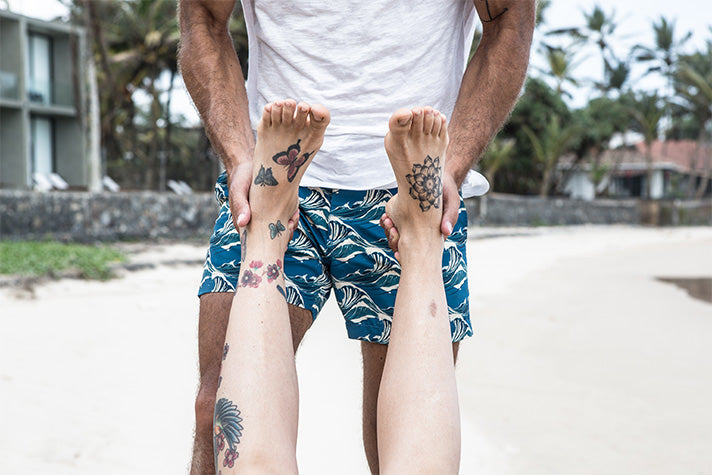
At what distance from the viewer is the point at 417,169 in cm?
146

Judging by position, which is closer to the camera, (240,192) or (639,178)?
(240,192)

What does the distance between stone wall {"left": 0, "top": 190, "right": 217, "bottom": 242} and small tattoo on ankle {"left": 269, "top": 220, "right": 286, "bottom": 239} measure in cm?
856

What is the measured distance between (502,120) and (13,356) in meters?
3.42

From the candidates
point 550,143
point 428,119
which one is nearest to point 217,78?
point 428,119

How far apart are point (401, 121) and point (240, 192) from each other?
0.37 m

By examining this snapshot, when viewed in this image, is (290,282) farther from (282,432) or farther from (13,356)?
(13,356)

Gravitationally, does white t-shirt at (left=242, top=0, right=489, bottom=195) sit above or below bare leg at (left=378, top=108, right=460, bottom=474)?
above

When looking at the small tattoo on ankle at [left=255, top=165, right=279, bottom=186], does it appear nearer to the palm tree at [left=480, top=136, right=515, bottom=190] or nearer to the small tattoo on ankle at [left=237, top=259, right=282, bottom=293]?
the small tattoo on ankle at [left=237, top=259, right=282, bottom=293]

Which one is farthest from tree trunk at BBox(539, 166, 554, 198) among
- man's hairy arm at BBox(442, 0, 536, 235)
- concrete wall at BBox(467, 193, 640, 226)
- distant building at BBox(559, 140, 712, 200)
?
man's hairy arm at BBox(442, 0, 536, 235)

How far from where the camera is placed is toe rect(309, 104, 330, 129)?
55.5 inches

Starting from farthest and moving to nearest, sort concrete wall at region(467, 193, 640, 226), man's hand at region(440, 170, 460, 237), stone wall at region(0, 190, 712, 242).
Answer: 1. concrete wall at region(467, 193, 640, 226)
2. stone wall at region(0, 190, 712, 242)
3. man's hand at region(440, 170, 460, 237)

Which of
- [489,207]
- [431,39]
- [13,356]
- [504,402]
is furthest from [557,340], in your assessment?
[489,207]

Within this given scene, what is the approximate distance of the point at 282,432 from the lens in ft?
4.27

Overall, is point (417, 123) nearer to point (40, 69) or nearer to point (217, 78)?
point (217, 78)
